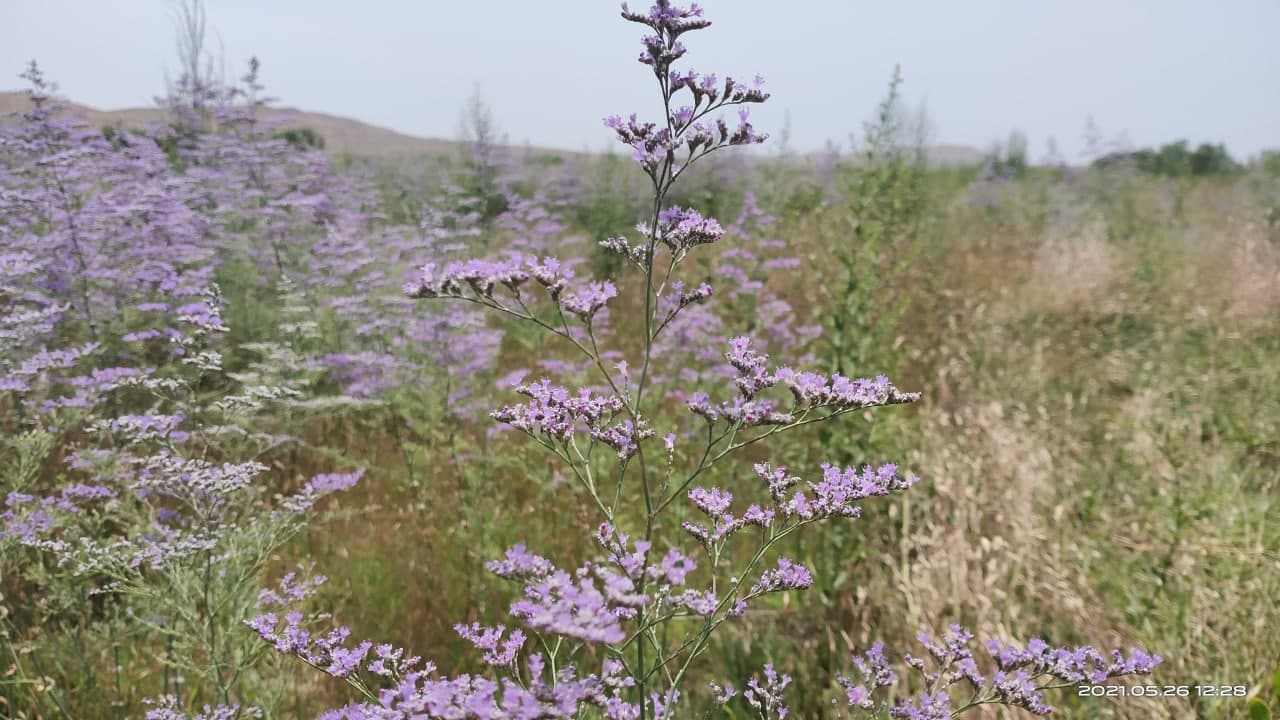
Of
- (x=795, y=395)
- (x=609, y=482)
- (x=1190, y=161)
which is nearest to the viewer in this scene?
(x=795, y=395)

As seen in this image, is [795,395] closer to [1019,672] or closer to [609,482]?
[1019,672]

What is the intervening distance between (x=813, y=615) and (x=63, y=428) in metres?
4.56

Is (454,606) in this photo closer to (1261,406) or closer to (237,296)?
(237,296)

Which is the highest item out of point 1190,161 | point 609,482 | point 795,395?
point 1190,161

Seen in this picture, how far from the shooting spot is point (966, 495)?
13.0 ft

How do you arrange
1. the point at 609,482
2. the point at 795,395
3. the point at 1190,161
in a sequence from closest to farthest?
the point at 795,395 < the point at 609,482 < the point at 1190,161

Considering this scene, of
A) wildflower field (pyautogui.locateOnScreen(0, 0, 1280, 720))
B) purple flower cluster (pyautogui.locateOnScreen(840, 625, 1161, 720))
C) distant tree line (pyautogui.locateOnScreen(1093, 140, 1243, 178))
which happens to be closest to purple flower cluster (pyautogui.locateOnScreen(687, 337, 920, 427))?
wildflower field (pyautogui.locateOnScreen(0, 0, 1280, 720))

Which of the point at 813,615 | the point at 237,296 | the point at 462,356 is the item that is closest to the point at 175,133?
the point at 237,296

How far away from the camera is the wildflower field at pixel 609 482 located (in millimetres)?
1482

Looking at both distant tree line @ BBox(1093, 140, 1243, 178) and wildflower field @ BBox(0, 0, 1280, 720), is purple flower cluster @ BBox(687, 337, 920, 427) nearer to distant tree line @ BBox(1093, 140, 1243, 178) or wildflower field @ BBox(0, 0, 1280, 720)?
wildflower field @ BBox(0, 0, 1280, 720)

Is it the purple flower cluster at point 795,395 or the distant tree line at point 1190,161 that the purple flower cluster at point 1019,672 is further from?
the distant tree line at point 1190,161

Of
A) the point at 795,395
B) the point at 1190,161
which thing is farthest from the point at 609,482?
the point at 1190,161

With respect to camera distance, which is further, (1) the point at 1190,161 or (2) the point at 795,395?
(1) the point at 1190,161

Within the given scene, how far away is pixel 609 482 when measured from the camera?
479cm
